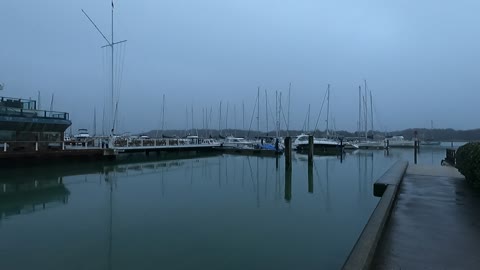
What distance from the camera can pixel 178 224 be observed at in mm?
10750

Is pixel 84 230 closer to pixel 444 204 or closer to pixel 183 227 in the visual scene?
pixel 183 227

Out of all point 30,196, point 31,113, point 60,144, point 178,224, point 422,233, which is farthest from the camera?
point 60,144

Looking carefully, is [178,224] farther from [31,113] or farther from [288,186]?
[31,113]

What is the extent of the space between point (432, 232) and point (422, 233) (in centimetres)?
23

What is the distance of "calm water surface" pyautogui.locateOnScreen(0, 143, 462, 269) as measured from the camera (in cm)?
777

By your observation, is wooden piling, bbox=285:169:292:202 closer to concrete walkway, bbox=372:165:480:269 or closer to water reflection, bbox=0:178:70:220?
concrete walkway, bbox=372:165:480:269

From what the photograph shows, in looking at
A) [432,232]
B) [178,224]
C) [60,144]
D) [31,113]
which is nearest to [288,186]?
[178,224]

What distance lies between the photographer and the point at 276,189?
18750 mm

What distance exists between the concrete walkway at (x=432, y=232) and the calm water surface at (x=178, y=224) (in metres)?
1.42

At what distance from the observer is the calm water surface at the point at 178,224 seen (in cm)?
777

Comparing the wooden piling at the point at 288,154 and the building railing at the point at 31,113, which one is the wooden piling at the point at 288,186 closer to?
the wooden piling at the point at 288,154

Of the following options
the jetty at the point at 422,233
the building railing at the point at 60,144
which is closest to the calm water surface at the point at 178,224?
the jetty at the point at 422,233

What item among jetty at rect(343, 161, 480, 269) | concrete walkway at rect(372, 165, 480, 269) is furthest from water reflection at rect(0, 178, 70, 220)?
concrete walkway at rect(372, 165, 480, 269)

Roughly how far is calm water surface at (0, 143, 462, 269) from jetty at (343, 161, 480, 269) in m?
1.25
